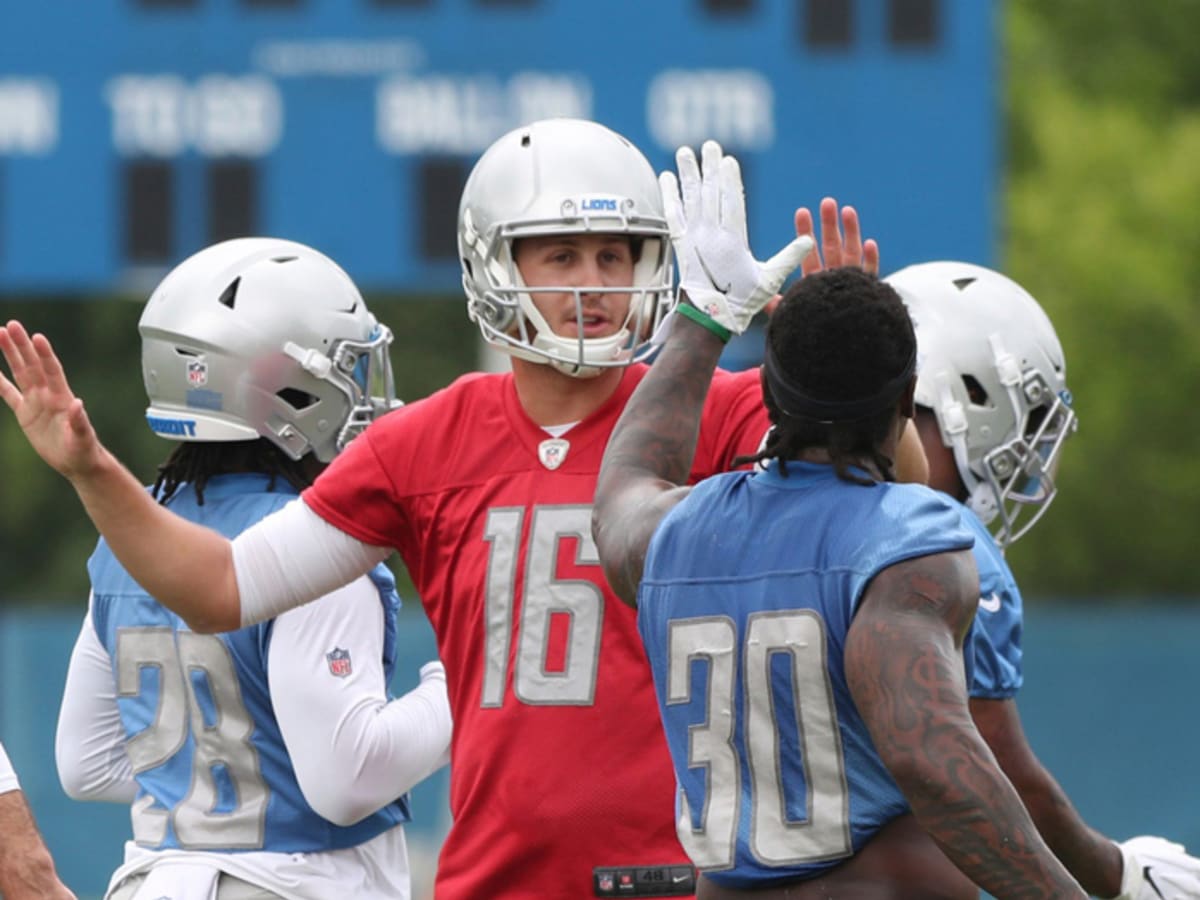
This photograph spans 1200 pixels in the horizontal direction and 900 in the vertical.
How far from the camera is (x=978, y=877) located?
9.31 ft

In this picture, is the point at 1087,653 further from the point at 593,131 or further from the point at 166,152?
the point at 593,131

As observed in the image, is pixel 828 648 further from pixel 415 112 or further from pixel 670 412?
pixel 415 112

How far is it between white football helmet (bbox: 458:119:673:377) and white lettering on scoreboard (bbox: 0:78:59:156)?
8.52 meters

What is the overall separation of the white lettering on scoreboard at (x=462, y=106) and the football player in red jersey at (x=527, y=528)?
805cm

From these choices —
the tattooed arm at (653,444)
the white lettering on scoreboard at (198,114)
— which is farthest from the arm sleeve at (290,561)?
the white lettering on scoreboard at (198,114)

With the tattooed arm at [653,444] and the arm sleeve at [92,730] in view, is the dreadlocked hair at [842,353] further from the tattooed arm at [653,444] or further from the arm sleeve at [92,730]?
the arm sleeve at [92,730]

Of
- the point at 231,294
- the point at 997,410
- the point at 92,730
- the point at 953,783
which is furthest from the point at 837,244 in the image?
the point at 92,730

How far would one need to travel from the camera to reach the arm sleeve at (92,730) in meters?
4.26

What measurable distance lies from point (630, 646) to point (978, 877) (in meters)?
0.90

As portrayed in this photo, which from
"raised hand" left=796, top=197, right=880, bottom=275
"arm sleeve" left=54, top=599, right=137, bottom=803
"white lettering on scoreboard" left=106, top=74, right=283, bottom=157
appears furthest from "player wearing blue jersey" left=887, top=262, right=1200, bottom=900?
"white lettering on scoreboard" left=106, top=74, right=283, bottom=157

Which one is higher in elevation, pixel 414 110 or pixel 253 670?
pixel 253 670

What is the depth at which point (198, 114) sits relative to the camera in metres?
12.0

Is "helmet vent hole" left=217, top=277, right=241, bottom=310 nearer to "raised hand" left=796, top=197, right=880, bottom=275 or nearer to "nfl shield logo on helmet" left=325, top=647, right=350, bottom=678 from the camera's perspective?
"nfl shield logo on helmet" left=325, top=647, right=350, bottom=678

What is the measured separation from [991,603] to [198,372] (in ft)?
5.14
